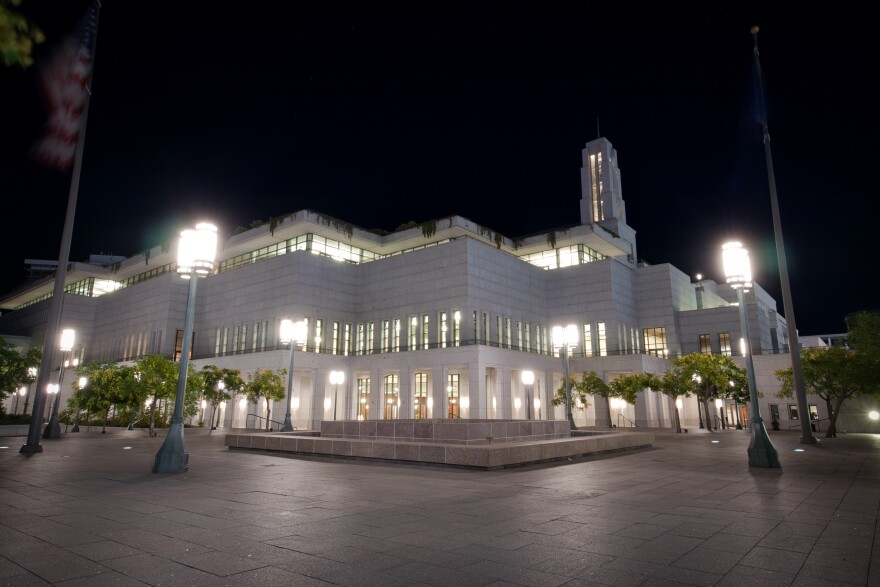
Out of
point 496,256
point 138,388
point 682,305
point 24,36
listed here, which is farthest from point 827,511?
point 682,305

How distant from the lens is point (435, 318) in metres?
54.4

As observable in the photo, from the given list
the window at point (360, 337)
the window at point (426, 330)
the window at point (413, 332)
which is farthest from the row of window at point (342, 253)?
the window at point (426, 330)

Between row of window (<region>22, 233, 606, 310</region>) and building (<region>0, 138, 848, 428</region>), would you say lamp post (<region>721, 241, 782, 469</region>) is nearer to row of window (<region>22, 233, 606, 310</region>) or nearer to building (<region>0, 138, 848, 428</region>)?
building (<region>0, 138, 848, 428</region>)

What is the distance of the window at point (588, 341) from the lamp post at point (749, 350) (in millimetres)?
42295

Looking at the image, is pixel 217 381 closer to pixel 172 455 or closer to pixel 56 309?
pixel 56 309

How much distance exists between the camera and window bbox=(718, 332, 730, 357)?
62537 mm

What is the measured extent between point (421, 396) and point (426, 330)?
6.64 metres

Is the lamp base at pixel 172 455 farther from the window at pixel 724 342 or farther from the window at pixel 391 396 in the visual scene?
the window at pixel 724 342

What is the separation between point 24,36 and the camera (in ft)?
16.3

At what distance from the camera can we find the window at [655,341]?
2544 inches

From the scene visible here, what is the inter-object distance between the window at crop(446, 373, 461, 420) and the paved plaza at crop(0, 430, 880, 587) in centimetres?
3714

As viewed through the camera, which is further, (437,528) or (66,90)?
(66,90)

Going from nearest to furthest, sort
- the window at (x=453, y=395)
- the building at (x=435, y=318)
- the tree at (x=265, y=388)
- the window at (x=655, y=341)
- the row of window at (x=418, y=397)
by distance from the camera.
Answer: the tree at (x=265, y=388), the window at (x=453, y=395), the building at (x=435, y=318), the row of window at (x=418, y=397), the window at (x=655, y=341)

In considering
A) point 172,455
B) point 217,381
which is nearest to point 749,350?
point 172,455
